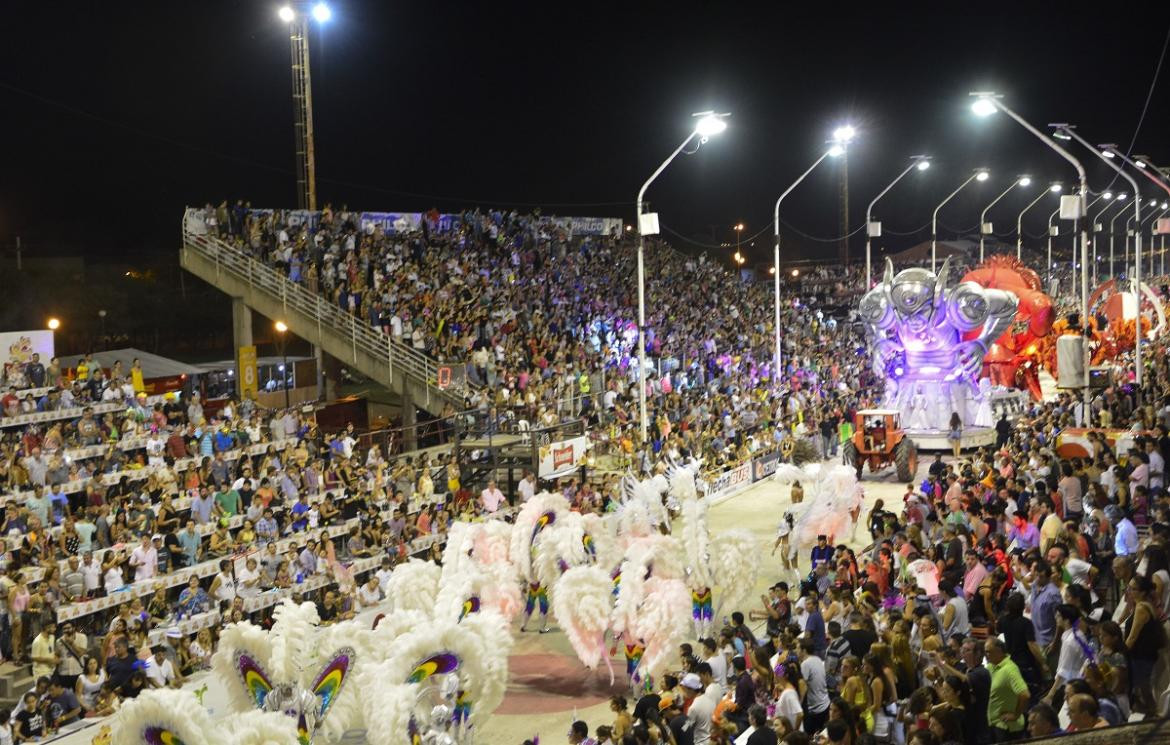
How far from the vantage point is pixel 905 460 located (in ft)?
88.3

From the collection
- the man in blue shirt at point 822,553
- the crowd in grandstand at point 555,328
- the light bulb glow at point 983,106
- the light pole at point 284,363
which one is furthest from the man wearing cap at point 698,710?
the light pole at point 284,363

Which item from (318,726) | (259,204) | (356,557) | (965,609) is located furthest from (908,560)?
(259,204)

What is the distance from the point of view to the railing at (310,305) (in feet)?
94.9

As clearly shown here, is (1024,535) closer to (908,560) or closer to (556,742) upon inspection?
(908,560)

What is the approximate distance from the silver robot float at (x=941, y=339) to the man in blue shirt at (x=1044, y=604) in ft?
65.0

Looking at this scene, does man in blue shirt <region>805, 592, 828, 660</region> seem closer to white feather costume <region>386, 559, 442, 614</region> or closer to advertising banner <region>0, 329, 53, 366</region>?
white feather costume <region>386, 559, 442, 614</region>

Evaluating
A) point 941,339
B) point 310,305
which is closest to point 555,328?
point 310,305

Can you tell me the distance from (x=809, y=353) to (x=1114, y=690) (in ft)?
117

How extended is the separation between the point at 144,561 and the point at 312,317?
43.7ft

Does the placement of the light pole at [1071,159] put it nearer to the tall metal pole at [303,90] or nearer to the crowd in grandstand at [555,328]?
the crowd in grandstand at [555,328]

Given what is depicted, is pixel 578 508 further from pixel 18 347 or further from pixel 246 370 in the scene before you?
pixel 246 370

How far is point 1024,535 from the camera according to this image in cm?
1362

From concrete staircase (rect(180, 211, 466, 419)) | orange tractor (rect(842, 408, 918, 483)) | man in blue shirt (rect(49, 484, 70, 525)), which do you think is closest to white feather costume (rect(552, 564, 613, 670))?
man in blue shirt (rect(49, 484, 70, 525))

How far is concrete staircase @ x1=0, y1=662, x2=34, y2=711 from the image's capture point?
1383 centimetres
